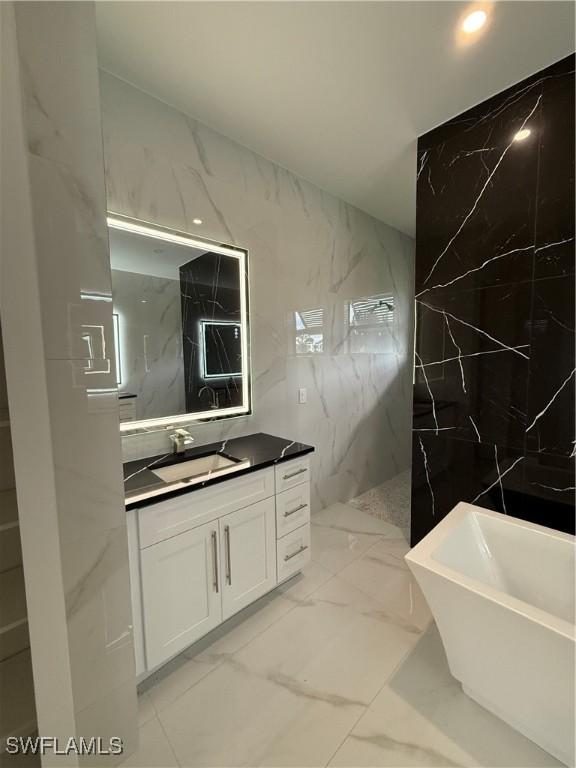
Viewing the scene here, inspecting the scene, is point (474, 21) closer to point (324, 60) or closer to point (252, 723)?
point (324, 60)

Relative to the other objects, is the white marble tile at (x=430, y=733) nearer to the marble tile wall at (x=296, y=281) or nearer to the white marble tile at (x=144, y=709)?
the white marble tile at (x=144, y=709)

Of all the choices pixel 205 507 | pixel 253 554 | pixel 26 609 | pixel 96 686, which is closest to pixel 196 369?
pixel 205 507

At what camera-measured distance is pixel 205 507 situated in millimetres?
1497

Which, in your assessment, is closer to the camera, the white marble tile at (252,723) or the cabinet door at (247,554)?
the white marble tile at (252,723)

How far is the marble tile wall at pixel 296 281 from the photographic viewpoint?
1.73 metres

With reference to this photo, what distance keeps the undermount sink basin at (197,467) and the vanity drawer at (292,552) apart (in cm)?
56

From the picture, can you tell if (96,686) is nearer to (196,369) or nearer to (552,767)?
(196,369)

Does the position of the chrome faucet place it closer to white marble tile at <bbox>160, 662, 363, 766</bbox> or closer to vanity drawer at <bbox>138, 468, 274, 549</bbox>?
vanity drawer at <bbox>138, 468, 274, 549</bbox>

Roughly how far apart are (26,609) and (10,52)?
160cm

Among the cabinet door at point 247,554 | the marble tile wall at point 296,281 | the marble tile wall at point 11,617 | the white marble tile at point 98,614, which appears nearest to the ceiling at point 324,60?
the marble tile wall at point 296,281

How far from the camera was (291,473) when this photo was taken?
74.4 inches

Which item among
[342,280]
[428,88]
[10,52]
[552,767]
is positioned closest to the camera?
[10,52]

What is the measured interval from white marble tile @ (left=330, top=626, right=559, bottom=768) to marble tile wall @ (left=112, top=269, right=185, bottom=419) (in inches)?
66.9

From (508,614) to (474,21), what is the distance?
2389 millimetres
